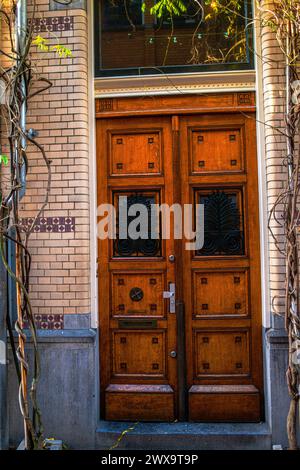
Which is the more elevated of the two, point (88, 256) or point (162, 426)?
point (88, 256)

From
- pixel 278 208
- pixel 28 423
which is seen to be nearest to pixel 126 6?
pixel 278 208

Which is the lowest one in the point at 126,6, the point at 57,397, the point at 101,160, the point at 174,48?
the point at 57,397

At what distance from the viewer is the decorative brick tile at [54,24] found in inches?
169

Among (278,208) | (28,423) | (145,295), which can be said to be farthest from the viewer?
(145,295)

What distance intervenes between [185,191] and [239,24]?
1825mm

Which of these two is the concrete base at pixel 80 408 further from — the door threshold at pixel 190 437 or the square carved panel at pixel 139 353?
the square carved panel at pixel 139 353

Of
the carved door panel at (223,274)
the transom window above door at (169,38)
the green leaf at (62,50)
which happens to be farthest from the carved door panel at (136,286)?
the green leaf at (62,50)

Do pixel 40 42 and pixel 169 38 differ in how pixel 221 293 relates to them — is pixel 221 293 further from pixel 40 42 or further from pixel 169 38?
pixel 40 42

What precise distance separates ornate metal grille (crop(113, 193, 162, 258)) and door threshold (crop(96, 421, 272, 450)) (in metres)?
1.72

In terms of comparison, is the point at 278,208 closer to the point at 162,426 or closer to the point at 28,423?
the point at 162,426

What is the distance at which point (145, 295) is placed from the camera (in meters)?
4.46

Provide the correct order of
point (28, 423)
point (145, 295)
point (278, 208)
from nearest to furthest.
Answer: point (28, 423) < point (278, 208) < point (145, 295)

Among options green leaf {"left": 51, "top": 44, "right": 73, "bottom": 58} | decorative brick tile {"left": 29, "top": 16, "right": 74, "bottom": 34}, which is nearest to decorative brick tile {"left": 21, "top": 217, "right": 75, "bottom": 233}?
green leaf {"left": 51, "top": 44, "right": 73, "bottom": 58}

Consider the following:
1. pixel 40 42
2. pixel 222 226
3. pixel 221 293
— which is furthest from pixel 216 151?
pixel 40 42
